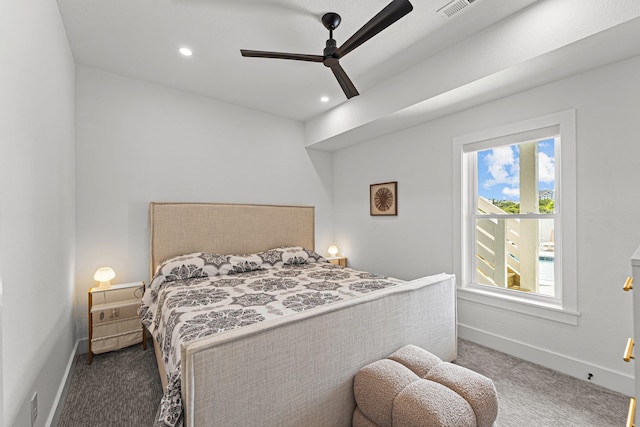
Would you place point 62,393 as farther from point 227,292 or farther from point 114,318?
point 227,292

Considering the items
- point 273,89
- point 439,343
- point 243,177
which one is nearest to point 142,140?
point 243,177

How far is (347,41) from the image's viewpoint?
1889 millimetres

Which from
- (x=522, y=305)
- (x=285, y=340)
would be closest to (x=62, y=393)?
(x=285, y=340)

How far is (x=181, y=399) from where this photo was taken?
1229 millimetres

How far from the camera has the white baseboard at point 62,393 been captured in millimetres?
1696

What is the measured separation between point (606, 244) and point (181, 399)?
117 inches

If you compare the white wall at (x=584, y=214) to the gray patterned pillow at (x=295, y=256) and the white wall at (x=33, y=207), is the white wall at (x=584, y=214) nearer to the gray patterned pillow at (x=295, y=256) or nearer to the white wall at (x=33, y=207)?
Result: the gray patterned pillow at (x=295, y=256)

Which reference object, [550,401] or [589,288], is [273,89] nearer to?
[589,288]

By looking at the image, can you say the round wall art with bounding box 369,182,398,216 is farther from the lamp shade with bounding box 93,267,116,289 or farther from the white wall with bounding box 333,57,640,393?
the lamp shade with bounding box 93,267,116,289

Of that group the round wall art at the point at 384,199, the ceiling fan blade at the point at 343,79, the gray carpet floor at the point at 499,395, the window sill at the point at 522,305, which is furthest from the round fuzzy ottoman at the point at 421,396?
the round wall art at the point at 384,199

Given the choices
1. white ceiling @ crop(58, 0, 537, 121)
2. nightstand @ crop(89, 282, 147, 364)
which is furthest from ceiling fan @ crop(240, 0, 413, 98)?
nightstand @ crop(89, 282, 147, 364)

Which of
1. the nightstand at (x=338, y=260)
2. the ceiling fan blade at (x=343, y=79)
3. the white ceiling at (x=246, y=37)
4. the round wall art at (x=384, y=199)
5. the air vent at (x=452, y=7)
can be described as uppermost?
the white ceiling at (x=246, y=37)

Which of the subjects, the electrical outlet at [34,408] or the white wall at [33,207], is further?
the electrical outlet at [34,408]

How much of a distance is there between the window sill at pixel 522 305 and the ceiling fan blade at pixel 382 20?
2.57 meters
